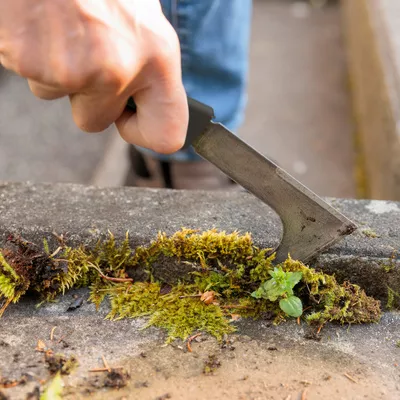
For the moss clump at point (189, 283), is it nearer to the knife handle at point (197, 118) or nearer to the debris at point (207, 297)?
the debris at point (207, 297)

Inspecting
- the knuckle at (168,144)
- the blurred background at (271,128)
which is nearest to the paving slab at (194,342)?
the knuckle at (168,144)

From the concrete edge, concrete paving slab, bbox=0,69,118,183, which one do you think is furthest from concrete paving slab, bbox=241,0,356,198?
concrete paving slab, bbox=0,69,118,183

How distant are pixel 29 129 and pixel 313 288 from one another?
11.4 ft

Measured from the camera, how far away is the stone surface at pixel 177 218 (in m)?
1.65

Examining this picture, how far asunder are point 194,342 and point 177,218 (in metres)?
0.46

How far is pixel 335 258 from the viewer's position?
64.6 inches

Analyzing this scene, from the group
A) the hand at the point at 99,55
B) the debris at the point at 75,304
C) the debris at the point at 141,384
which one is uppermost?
the hand at the point at 99,55

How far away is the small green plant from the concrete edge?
1.40 meters

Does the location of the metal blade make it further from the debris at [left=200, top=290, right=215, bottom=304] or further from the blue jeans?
the blue jeans

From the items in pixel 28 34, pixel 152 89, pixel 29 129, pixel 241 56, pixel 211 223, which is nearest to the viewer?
pixel 28 34

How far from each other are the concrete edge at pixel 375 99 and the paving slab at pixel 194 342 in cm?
110

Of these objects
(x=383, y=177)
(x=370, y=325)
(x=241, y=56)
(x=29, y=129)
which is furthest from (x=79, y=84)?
(x=29, y=129)

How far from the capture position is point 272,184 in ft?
5.08

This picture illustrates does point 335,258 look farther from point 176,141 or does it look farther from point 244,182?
A: point 176,141
